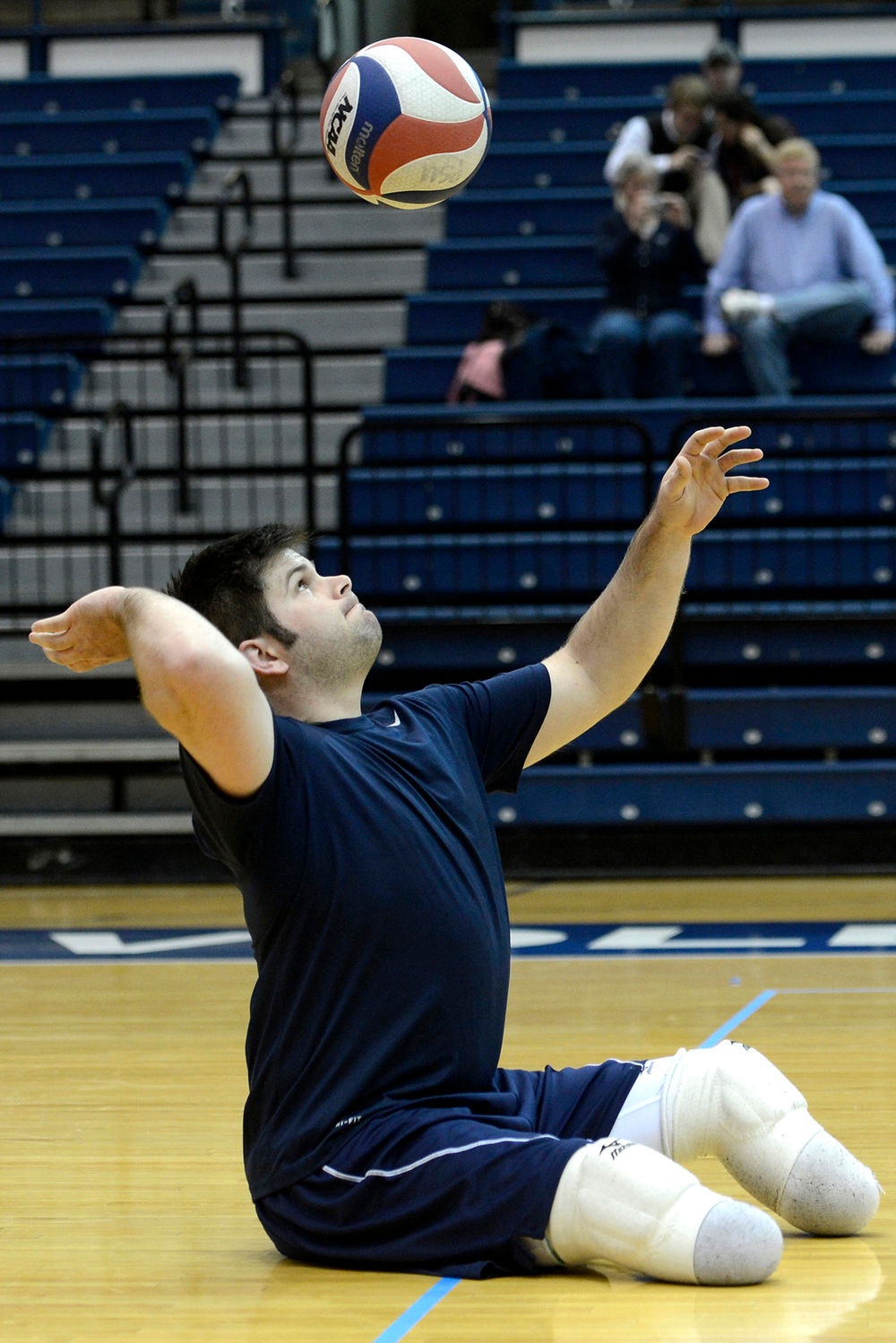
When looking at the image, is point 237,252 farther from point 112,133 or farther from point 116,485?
point 112,133

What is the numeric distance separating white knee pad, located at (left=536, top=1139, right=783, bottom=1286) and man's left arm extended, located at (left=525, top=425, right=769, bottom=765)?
75 cm

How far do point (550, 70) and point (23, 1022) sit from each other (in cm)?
923

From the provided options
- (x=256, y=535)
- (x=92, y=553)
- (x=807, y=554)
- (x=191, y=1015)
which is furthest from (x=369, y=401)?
(x=256, y=535)

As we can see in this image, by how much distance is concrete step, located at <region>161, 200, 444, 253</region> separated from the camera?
469 inches

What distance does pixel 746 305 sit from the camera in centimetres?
920

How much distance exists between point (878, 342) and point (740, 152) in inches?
62.2

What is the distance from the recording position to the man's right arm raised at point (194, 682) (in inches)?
98.2

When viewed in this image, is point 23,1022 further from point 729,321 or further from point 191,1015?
point 729,321

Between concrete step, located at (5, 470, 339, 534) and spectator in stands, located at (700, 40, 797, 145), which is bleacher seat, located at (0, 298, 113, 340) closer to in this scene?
concrete step, located at (5, 470, 339, 534)

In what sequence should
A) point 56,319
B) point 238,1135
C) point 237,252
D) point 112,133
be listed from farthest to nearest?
1. point 112,133
2. point 56,319
3. point 237,252
4. point 238,1135

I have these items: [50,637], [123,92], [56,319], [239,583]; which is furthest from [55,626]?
[123,92]

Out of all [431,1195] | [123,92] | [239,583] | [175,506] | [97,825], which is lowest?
[97,825]

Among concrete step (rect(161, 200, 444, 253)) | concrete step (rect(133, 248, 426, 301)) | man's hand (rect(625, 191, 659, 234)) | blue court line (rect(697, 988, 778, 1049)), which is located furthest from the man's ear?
concrete step (rect(161, 200, 444, 253))

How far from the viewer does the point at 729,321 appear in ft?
31.0
